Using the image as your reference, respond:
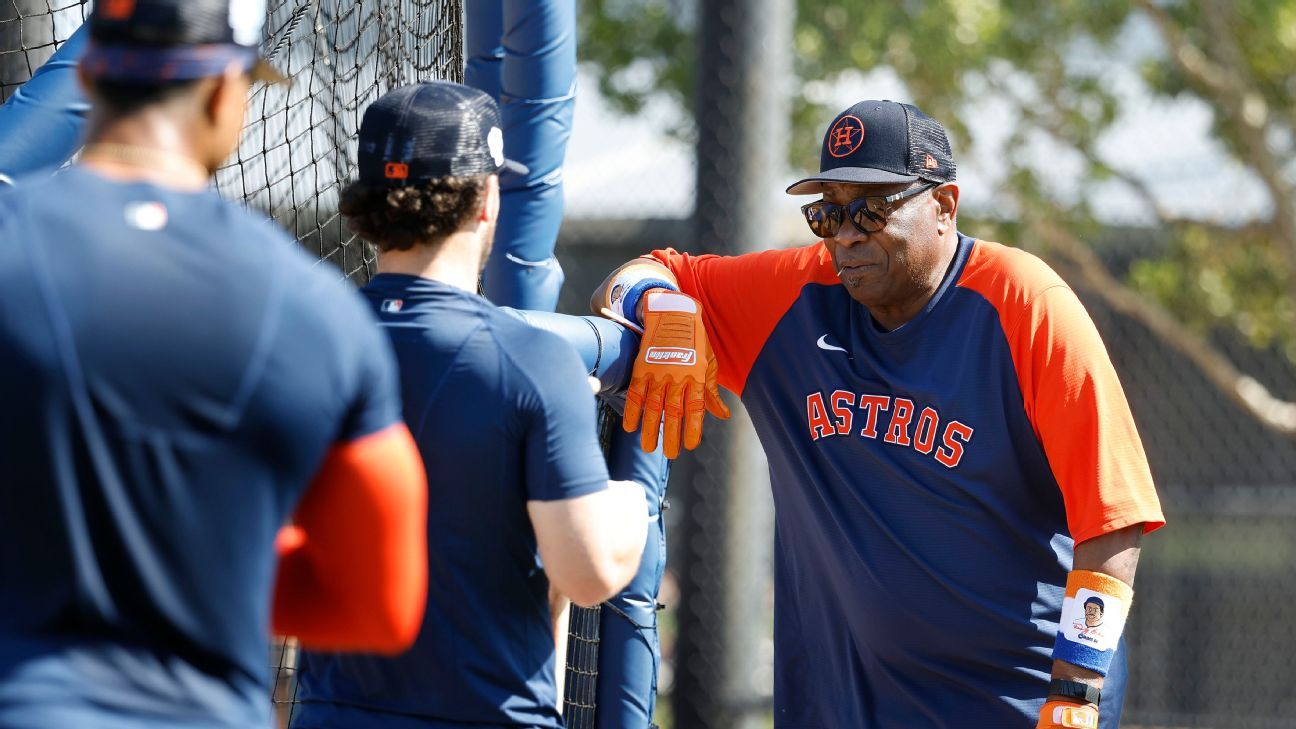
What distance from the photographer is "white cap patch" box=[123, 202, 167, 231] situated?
5.10ft

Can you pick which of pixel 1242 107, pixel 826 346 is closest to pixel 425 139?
pixel 826 346

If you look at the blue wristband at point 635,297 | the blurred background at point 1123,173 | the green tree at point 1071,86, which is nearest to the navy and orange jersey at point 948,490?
the blue wristband at point 635,297

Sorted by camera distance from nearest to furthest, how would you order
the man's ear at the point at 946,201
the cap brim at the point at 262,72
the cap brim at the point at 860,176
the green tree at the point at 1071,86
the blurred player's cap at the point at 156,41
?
the blurred player's cap at the point at 156,41
the cap brim at the point at 262,72
the cap brim at the point at 860,176
the man's ear at the point at 946,201
the green tree at the point at 1071,86

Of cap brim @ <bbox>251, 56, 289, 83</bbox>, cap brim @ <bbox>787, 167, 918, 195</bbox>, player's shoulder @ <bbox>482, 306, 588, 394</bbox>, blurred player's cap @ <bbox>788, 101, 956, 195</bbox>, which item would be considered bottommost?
player's shoulder @ <bbox>482, 306, 588, 394</bbox>

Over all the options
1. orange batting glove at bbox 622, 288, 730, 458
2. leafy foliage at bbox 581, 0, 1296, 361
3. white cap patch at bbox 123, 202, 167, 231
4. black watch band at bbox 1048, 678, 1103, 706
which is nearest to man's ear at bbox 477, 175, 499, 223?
white cap patch at bbox 123, 202, 167, 231

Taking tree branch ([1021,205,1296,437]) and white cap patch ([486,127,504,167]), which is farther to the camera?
tree branch ([1021,205,1296,437])

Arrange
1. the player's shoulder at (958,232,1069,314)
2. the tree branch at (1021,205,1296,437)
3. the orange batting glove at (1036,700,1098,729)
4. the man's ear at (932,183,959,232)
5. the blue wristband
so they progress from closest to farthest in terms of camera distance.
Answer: the orange batting glove at (1036,700,1098,729) → the player's shoulder at (958,232,1069,314) → the man's ear at (932,183,959,232) → the blue wristband → the tree branch at (1021,205,1296,437)

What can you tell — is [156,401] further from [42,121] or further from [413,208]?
[42,121]

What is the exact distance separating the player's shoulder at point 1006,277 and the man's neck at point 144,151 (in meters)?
2.00

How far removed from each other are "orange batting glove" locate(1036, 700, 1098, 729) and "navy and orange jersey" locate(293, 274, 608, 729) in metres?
1.12

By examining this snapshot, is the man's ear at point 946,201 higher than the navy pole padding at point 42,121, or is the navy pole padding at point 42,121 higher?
the navy pole padding at point 42,121

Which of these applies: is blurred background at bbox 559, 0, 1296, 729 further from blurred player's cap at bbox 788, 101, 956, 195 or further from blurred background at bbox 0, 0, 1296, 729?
blurred player's cap at bbox 788, 101, 956, 195

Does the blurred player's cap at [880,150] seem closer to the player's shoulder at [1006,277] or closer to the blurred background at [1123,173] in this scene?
the player's shoulder at [1006,277]

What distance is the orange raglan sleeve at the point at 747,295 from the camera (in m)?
3.58
